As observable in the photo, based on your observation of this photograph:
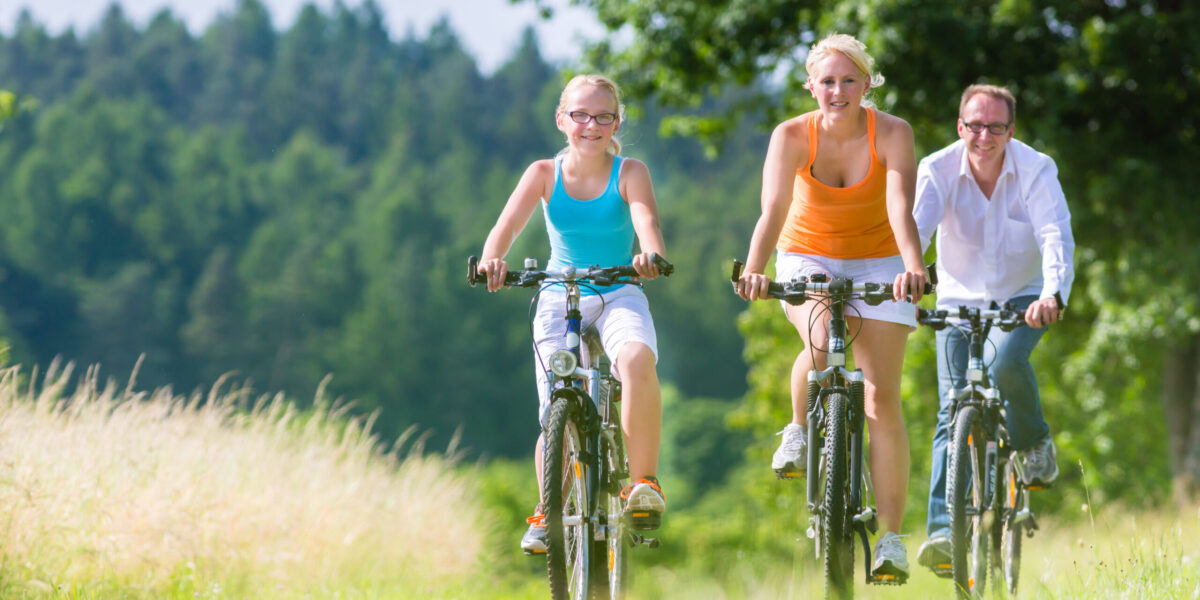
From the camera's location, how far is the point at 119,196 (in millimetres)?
96625

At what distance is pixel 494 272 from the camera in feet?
15.9

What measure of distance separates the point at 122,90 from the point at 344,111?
1882cm

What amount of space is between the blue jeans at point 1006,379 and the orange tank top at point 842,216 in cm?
65

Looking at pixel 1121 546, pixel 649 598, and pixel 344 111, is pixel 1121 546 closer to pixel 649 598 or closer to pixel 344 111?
pixel 649 598

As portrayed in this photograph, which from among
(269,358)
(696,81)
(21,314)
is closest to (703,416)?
(269,358)

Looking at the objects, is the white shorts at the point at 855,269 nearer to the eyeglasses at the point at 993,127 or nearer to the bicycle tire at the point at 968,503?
the bicycle tire at the point at 968,503

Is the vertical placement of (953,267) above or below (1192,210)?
below

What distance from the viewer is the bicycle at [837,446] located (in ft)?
15.5

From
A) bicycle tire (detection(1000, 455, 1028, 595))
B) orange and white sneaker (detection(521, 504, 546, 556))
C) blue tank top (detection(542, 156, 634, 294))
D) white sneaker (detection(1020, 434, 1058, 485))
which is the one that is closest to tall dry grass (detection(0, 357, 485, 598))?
orange and white sneaker (detection(521, 504, 546, 556))

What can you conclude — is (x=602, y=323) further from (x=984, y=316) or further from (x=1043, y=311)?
(x=1043, y=311)

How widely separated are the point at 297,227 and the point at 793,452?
9514 centimetres

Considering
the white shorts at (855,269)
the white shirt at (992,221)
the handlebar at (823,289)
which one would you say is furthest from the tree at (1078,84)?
the handlebar at (823,289)

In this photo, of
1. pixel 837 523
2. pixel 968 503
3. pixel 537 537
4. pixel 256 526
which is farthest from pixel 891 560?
pixel 256 526

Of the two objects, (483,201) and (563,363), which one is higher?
(483,201)
